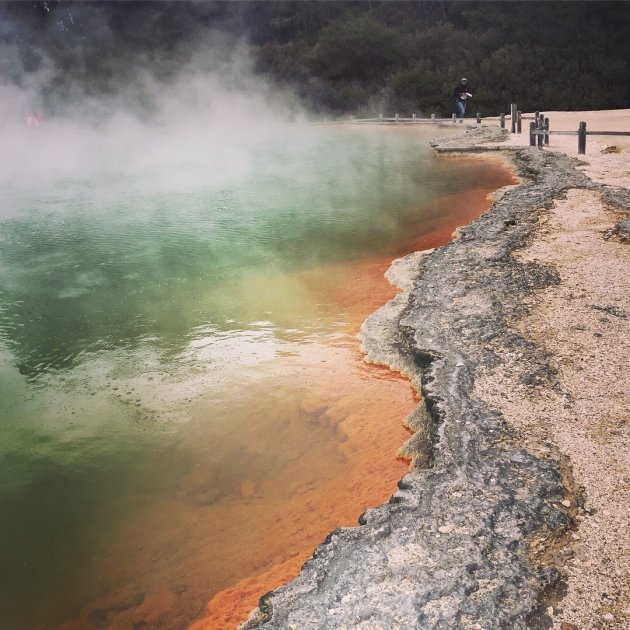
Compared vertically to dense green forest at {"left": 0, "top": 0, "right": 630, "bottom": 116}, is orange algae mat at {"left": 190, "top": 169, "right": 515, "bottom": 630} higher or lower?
lower

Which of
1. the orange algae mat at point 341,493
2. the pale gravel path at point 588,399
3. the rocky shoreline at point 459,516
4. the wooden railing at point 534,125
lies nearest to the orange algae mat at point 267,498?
the orange algae mat at point 341,493

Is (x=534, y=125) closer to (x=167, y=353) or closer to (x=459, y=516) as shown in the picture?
(x=167, y=353)

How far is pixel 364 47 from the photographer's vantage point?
25062 mm

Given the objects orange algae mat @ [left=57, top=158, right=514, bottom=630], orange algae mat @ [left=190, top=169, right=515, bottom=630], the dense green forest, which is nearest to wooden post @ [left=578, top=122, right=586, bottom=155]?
orange algae mat @ [left=190, top=169, right=515, bottom=630]

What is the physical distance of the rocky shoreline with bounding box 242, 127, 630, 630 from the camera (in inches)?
77.9

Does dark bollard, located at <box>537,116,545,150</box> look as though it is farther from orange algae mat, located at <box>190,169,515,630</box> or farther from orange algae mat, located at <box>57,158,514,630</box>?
orange algae mat, located at <box>57,158,514,630</box>

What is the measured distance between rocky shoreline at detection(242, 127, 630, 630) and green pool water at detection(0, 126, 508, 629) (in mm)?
703

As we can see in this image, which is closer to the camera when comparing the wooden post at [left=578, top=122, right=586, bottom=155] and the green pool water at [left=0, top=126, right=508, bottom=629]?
the green pool water at [left=0, top=126, right=508, bottom=629]

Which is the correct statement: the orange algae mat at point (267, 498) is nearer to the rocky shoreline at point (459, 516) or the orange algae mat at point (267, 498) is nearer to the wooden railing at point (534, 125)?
the rocky shoreline at point (459, 516)

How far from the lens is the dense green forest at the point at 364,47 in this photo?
20.5 m

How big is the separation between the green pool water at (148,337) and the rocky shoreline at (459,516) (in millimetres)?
703

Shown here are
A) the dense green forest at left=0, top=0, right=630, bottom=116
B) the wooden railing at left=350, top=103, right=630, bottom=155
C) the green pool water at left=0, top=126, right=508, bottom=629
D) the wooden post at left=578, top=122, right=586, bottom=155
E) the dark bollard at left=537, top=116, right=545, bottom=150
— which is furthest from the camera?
the dense green forest at left=0, top=0, right=630, bottom=116

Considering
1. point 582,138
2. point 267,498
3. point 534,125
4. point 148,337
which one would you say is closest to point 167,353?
point 148,337

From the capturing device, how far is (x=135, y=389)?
4.23 meters
